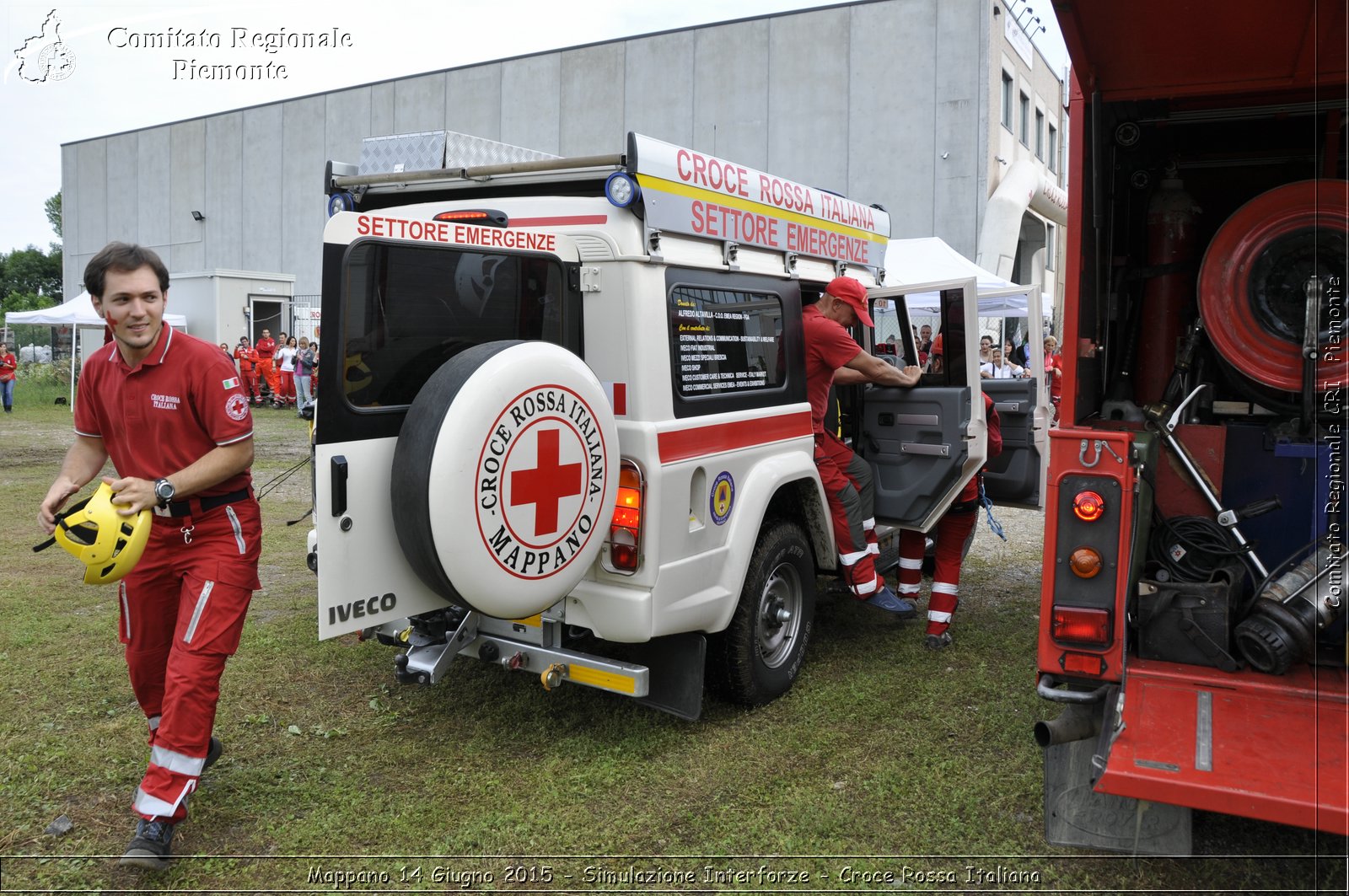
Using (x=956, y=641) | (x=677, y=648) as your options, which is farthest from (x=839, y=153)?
(x=677, y=648)

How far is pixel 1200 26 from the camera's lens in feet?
10.9

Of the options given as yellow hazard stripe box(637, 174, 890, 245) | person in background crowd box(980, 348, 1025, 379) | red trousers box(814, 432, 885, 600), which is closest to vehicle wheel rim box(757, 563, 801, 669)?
red trousers box(814, 432, 885, 600)

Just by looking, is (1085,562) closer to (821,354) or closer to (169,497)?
(821,354)

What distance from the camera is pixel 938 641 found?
216 inches

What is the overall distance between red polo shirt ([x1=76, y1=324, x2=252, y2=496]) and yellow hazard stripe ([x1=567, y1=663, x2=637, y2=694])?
1.50 m

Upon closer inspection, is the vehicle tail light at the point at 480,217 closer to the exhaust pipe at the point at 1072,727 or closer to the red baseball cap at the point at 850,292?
the red baseball cap at the point at 850,292

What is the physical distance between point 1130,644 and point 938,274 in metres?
10.3

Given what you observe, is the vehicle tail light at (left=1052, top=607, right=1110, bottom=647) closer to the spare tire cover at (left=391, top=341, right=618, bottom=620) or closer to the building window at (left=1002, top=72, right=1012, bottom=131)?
the spare tire cover at (left=391, top=341, right=618, bottom=620)

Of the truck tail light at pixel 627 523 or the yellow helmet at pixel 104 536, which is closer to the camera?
the yellow helmet at pixel 104 536

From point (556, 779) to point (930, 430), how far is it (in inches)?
114

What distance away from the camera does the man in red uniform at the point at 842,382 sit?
4961 millimetres

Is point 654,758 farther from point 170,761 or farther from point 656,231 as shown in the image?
point 656,231

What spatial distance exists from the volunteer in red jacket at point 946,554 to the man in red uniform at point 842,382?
59 centimetres

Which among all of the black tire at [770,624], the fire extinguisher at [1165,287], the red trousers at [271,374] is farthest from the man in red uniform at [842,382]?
the red trousers at [271,374]
